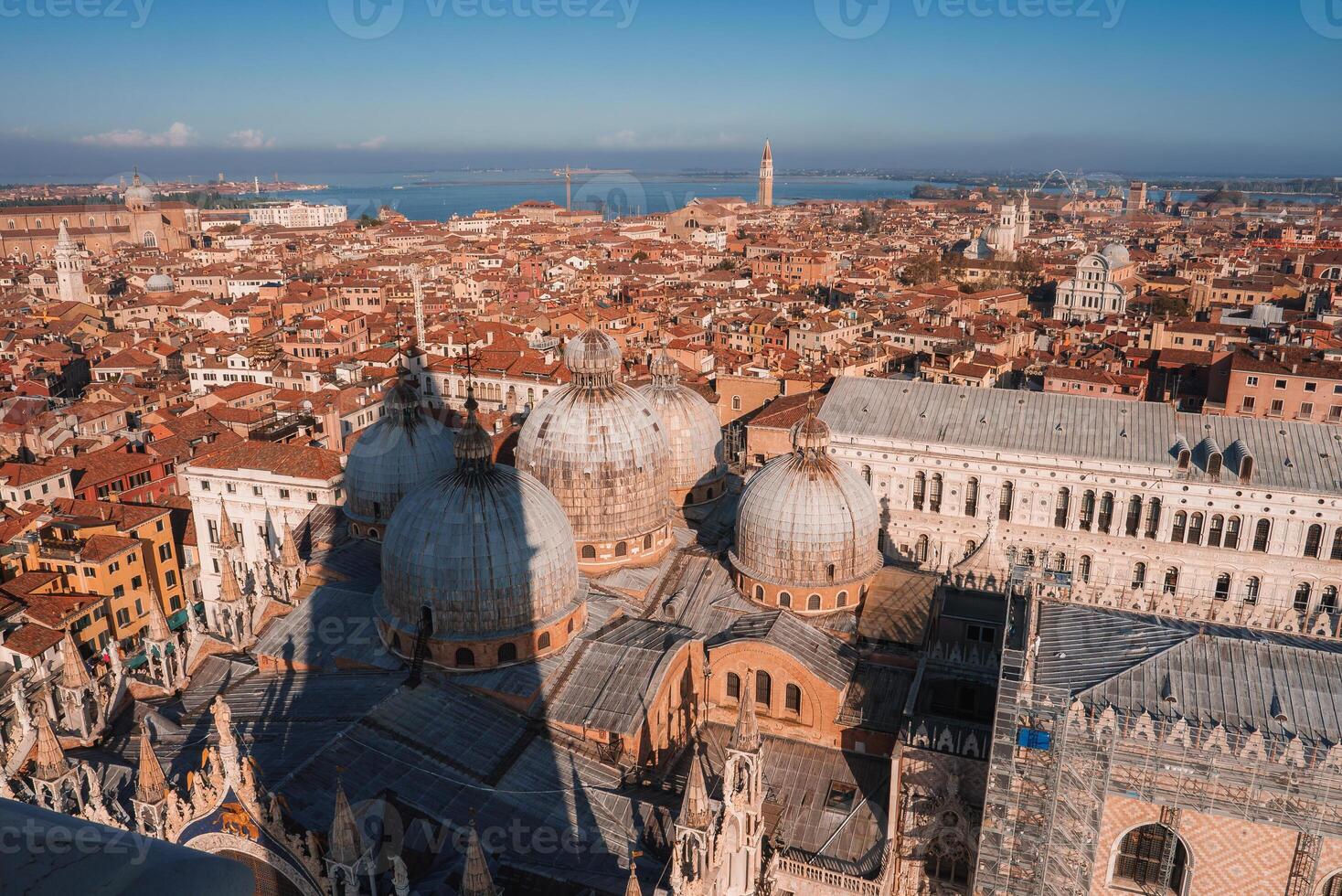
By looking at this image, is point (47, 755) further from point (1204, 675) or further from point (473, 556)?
point (1204, 675)

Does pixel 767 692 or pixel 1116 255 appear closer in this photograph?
pixel 767 692

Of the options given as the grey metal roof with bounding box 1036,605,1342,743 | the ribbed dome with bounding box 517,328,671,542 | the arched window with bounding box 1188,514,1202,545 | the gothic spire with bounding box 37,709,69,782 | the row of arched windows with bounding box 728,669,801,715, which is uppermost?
the ribbed dome with bounding box 517,328,671,542

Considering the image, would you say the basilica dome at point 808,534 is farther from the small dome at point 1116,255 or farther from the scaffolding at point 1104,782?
the small dome at point 1116,255

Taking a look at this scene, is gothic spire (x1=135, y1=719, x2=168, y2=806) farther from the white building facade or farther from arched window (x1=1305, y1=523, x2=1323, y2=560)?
arched window (x1=1305, y1=523, x2=1323, y2=560)

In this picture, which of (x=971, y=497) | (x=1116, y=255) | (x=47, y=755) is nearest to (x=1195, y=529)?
(x=971, y=497)

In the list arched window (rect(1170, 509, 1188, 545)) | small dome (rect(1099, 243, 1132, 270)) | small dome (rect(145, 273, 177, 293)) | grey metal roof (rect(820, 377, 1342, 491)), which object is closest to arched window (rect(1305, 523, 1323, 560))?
grey metal roof (rect(820, 377, 1342, 491))

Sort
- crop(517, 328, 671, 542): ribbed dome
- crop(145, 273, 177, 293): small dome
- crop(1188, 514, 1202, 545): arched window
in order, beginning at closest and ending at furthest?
crop(517, 328, 671, 542): ribbed dome < crop(1188, 514, 1202, 545): arched window < crop(145, 273, 177, 293): small dome

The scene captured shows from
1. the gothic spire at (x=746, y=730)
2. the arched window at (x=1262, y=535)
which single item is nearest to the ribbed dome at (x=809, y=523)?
the gothic spire at (x=746, y=730)
